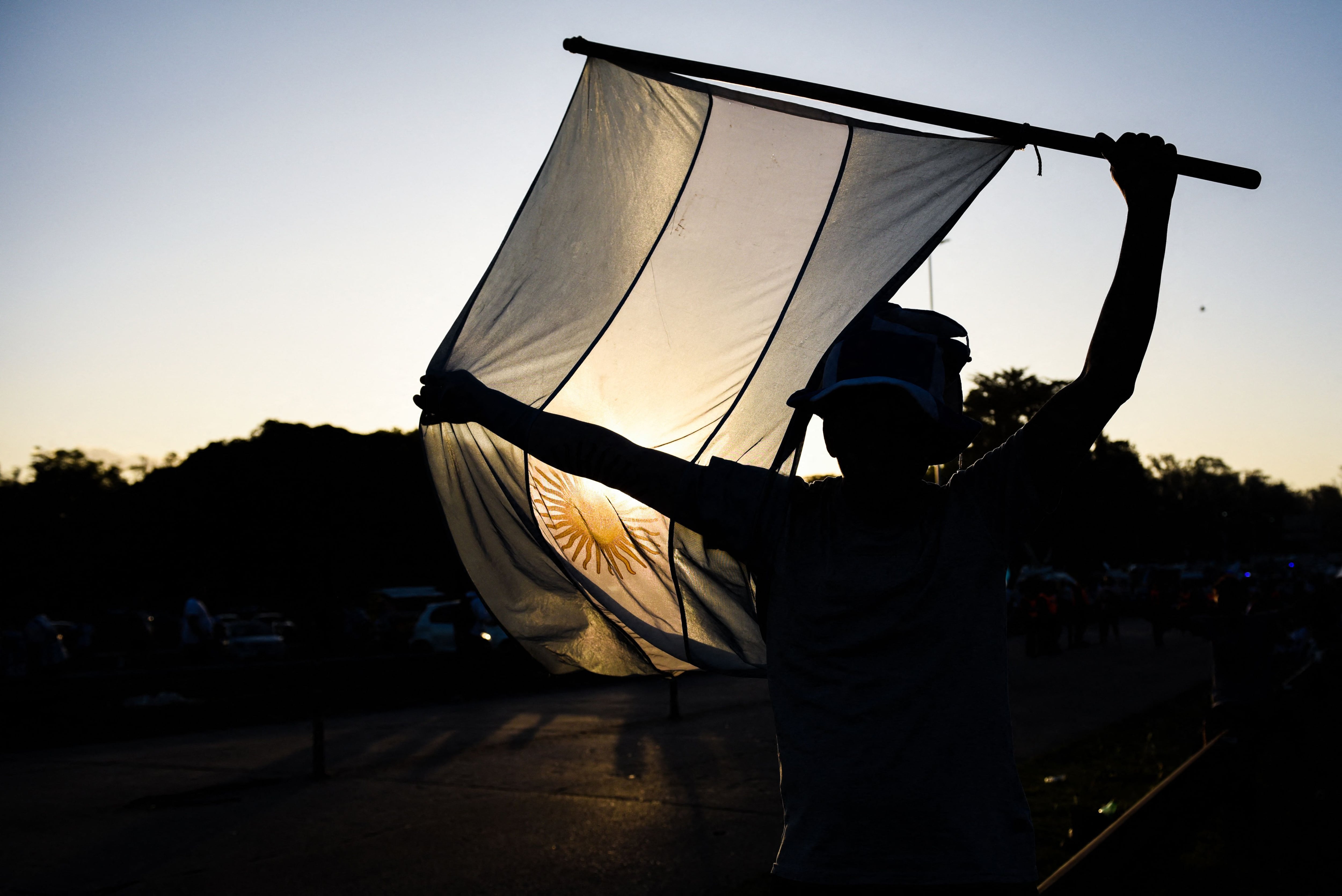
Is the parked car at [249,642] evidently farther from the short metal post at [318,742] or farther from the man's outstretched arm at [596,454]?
the man's outstretched arm at [596,454]

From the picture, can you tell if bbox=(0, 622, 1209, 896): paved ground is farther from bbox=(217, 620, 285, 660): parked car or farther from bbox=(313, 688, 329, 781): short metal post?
bbox=(217, 620, 285, 660): parked car

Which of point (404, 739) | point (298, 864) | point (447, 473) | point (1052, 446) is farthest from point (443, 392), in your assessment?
point (404, 739)

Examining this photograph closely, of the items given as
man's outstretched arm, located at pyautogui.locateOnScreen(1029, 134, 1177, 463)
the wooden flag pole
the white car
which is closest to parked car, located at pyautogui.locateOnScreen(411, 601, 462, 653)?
the white car

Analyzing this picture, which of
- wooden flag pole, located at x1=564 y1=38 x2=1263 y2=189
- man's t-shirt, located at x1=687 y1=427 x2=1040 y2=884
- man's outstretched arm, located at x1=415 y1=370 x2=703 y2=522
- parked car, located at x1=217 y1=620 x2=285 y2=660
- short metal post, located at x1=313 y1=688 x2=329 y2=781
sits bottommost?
parked car, located at x1=217 y1=620 x2=285 y2=660

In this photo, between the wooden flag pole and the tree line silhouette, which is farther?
the tree line silhouette

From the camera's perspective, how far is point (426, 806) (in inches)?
342

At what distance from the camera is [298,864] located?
22.7 feet

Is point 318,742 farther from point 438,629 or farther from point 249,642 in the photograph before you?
point 249,642

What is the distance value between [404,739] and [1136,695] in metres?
11.1

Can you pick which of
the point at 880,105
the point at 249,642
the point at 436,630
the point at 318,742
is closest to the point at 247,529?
the point at 249,642

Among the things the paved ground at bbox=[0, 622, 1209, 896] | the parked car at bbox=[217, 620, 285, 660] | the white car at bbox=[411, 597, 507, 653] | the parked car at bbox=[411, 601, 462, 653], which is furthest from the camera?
the parked car at bbox=[217, 620, 285, 660]

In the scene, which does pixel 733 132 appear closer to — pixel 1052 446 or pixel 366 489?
pixel 1052 446

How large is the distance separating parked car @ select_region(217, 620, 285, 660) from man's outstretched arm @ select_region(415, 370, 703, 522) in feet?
94.4

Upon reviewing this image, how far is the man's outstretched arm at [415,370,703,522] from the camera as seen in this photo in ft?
6.39
